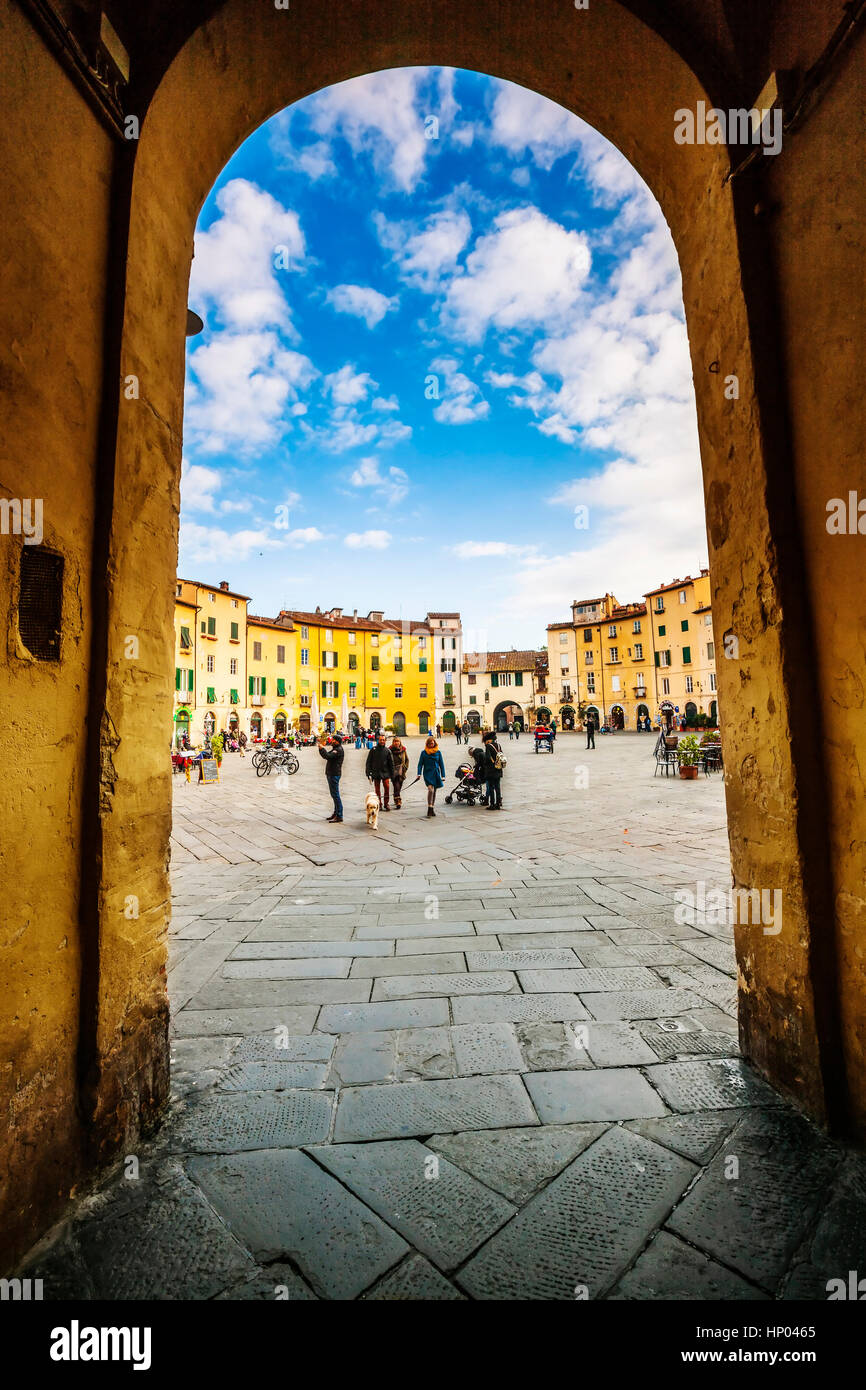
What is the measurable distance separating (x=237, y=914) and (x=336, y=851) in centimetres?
219

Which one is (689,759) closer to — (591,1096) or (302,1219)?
(591,1096)

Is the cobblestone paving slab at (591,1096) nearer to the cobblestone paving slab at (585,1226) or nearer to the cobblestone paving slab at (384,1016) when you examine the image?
the cobblestone paving slab at (585,1226)

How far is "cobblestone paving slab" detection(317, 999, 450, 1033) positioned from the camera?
2.52m

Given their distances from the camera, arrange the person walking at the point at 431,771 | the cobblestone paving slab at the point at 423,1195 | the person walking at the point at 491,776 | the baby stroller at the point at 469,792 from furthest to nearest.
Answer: the baby stroller at the point at 469,792 → the person walking at the point at 491,776 → the person walking at the point at 431,771 → the cobblestone paving slab at the point at 423,1195

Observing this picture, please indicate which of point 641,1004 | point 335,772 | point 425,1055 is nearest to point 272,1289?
point 425,1055

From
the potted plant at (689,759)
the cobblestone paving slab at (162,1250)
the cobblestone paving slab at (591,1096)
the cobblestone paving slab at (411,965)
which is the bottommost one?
the cobblestone paving slab at (411,965)

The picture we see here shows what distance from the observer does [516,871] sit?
529cm

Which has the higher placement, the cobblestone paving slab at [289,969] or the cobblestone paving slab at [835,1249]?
the cobblestone paving slab at [835,1249]

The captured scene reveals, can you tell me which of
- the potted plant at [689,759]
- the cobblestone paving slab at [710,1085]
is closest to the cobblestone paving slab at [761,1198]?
the cobblestone paving slab at [710,1085]

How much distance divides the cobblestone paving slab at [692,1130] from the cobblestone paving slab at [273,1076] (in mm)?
1149

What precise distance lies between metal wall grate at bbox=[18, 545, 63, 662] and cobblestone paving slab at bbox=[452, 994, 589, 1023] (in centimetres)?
224

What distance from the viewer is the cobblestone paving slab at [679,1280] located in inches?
50.8
